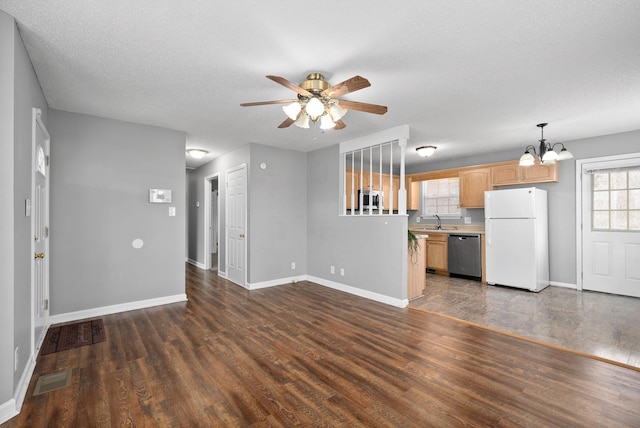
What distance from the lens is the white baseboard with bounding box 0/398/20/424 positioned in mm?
1802

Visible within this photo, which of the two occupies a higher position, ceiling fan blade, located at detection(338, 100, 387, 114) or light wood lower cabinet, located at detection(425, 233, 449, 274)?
ceiling fan blade, located at detection(338, 100, 387, 114)

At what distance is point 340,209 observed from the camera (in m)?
5.03

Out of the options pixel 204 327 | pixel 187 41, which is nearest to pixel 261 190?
pixel 204 327

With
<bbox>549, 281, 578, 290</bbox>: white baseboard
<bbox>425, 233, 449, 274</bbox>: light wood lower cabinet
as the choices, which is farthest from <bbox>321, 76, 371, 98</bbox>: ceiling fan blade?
<bbox>549, 281, 578, 290</bbox>: white baseboard

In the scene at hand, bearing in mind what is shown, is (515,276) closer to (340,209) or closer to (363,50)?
(340,209)

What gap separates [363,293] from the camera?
4.58 meters

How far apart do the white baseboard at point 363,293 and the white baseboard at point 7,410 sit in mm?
3681

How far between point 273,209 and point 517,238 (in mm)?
4114

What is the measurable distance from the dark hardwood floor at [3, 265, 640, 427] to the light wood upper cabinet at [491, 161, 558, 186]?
3278 mm

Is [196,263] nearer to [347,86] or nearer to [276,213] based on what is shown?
[276,213]

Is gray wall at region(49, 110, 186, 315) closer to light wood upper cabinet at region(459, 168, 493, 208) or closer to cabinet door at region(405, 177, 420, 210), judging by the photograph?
cabinet door at region(405, 177, 420, 210)

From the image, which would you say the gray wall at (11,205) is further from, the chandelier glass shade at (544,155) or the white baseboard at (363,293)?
the chandelier glass shade at (544,155)

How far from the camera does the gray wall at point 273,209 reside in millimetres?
5016

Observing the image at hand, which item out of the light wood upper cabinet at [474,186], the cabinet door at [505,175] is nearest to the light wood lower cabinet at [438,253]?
the light wood upper cabinet at [474,186]
